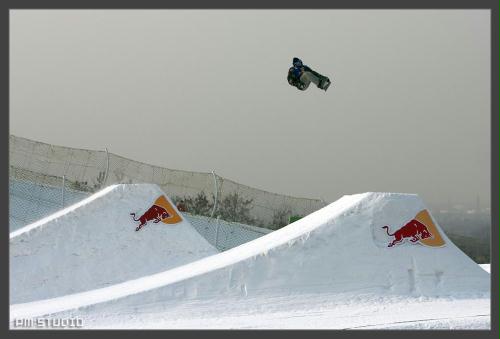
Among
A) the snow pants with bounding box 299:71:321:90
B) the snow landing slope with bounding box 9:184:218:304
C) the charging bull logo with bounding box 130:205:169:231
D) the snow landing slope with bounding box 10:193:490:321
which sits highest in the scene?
the snow pants with bounding box 299:71:321:90

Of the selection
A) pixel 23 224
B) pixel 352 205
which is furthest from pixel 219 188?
pixel 352 205

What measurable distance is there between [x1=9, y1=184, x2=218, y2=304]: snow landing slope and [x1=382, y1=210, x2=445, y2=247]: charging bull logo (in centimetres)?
731

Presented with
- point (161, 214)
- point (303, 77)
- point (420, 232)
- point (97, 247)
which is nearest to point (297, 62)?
point (303, 77)

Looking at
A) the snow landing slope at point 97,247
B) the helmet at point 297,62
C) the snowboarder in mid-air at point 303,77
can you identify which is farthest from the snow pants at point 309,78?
the snow landing slope at point 97,247

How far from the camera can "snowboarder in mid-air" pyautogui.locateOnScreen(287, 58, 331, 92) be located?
49.6 feet

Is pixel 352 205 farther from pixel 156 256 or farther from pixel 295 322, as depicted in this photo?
pixel 156 256

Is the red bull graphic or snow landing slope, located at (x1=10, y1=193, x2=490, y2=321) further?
the red bull graphic

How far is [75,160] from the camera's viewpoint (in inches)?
893

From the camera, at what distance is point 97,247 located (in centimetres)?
1898

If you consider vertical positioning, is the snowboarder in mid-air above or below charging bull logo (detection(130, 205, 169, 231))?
above

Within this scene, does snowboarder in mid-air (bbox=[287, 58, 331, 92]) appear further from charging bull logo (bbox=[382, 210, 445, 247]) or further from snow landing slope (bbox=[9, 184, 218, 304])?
snow landing slope (bbox=[9, 184, 218, 304])

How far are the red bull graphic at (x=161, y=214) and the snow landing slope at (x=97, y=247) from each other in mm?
85

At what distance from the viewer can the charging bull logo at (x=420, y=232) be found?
47.8 feet

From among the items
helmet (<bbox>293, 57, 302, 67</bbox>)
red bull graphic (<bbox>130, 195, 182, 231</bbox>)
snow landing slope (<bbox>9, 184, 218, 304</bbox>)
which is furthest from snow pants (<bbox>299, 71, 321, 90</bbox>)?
red bull graphic (<bbox>130, 195, 182, 231</bbox>)
